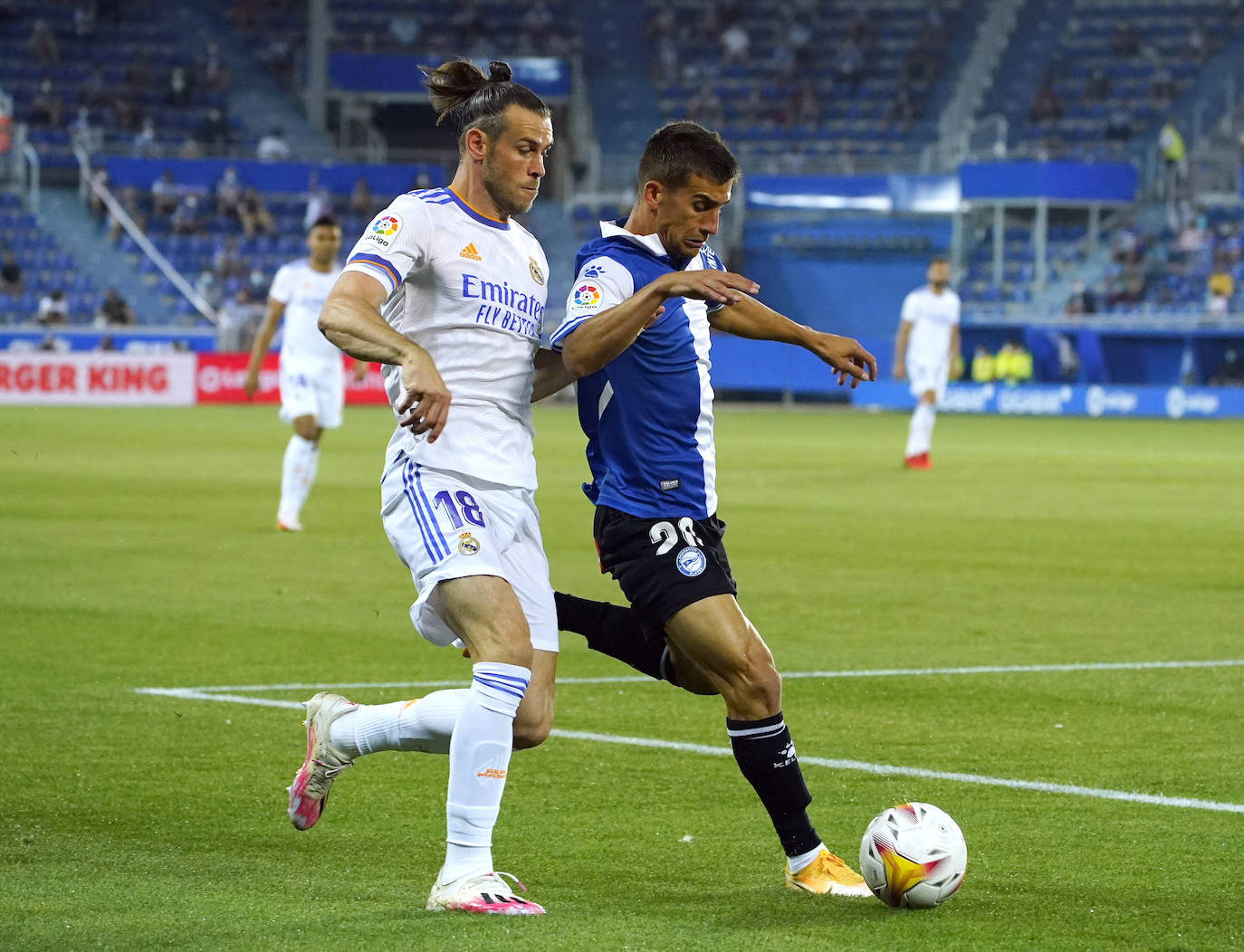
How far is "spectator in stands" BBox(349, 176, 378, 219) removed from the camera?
44.5 metres

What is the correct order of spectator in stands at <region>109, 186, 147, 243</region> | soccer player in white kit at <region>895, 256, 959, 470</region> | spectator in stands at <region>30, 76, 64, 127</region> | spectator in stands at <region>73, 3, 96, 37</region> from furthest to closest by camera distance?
spectator in stands at <region>73, 3, 96, 37</region>
spectator in stands at <region>30, 76, 64, 127</region>
spectator in stands at <region>109, 186, 147, 243</region>
soccer player in white kit at <region>895, 256, 959, 470</region>

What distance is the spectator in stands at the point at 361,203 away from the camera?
44531 mm

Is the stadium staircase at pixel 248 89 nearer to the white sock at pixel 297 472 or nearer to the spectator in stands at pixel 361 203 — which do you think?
the spectator in stands at pixel 361 203

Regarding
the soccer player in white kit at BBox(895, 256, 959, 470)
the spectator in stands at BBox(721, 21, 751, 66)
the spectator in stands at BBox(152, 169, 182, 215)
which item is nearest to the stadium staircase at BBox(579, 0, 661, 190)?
the spectator in stands at BBox(721, 21, 751, 66)

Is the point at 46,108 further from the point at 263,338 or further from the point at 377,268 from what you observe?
the point at 377,268

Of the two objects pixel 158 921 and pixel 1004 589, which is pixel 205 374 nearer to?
pixel 1004 589

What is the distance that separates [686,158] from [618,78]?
46861 millimetres

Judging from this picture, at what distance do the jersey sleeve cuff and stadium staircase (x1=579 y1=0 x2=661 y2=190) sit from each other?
43.0 metres

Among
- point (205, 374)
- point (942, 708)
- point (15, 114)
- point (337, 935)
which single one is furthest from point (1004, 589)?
point (15, 114)

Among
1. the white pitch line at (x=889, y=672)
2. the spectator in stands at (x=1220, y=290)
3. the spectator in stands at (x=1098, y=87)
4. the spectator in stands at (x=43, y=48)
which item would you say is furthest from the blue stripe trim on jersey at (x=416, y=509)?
the spectator in stands at (x=43, y=48)

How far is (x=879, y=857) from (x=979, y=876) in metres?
0.41

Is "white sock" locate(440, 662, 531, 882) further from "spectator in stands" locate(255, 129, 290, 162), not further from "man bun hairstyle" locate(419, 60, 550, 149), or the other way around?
"spectator in stands" locate(255, 129, 290, 162)

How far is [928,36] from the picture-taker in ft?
161

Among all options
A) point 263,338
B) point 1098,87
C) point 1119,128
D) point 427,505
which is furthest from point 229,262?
point 427,505
